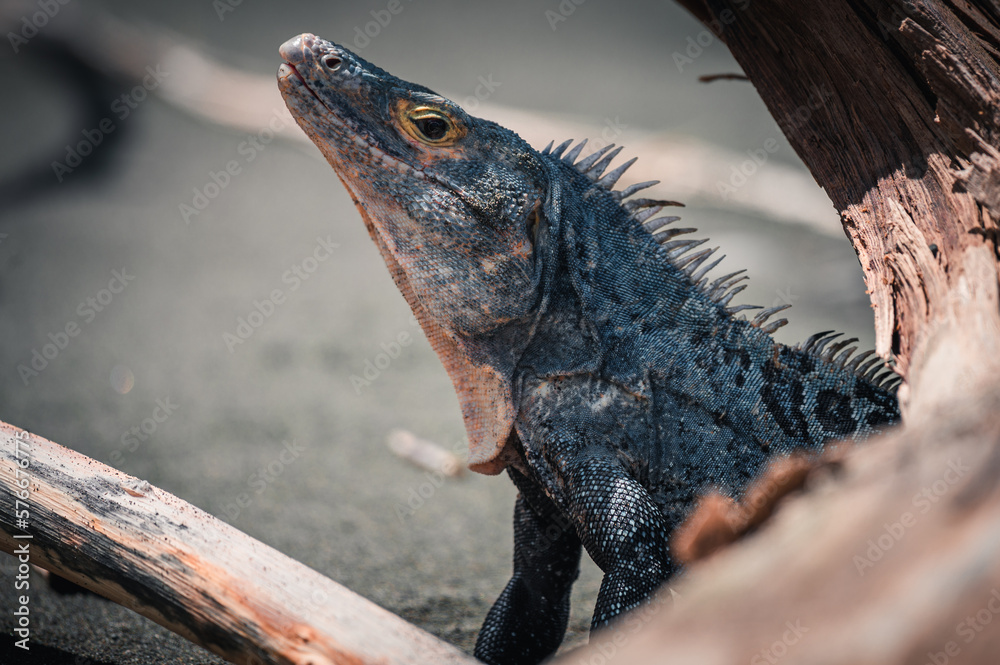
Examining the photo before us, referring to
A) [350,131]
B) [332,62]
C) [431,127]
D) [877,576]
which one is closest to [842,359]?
[877,576]

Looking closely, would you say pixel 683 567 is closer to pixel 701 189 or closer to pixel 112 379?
pixel 112 379

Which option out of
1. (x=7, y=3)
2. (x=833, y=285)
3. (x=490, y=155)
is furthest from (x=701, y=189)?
(x=7, y=3)

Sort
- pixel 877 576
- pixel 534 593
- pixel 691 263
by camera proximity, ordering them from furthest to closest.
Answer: pixel 534 593
pixel 691 263
pixel 877 576

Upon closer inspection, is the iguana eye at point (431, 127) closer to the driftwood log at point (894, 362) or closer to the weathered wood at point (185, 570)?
the driftwood log at point (894, 362)

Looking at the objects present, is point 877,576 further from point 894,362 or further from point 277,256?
point 277,256

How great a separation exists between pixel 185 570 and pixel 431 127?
1.94m

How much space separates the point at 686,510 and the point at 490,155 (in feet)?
5.55

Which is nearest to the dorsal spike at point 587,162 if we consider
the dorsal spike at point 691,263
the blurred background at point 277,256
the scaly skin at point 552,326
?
the scaly skin at point 552,326

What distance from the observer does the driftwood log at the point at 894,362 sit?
1274 millimetres

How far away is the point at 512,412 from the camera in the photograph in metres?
2.90

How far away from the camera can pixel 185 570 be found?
2.15 meters

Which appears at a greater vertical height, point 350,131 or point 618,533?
point 350,131

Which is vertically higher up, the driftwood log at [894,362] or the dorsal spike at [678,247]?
the driftwood log at [894,362]

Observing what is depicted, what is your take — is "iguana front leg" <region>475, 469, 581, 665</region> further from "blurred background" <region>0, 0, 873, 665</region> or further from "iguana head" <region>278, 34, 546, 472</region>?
"blurred background" <region>0, 0, 873, 665</region>
